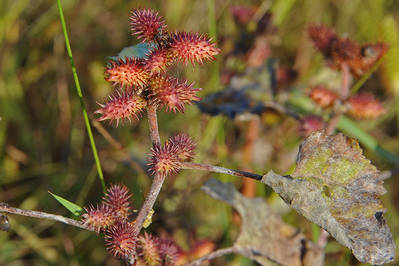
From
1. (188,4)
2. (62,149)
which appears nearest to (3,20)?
(62,149)

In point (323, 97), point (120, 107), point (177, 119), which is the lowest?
point (120, 107)

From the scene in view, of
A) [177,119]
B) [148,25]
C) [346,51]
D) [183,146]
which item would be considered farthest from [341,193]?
[177,119]

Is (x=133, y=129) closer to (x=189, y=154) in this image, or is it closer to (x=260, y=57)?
(x=260, y=57)

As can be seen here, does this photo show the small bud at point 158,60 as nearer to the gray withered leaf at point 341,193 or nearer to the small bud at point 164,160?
the small bud at point 164,160

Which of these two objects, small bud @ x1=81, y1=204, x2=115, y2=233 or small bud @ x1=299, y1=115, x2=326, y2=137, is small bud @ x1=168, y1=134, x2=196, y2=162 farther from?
small bud @ x1=299, y1=115, x2=326, y2=137

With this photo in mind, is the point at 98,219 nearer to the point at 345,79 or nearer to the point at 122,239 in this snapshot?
the point at 122,239
